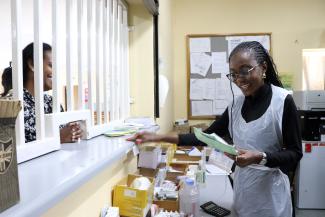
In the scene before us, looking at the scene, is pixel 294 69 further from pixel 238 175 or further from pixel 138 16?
pixel 238 175

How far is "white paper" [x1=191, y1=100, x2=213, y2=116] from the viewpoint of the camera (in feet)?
12.9

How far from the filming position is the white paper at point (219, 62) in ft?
12.7

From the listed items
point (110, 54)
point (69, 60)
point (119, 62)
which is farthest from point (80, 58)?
point (119, 62)

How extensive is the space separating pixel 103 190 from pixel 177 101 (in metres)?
2.92

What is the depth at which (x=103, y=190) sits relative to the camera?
115cm

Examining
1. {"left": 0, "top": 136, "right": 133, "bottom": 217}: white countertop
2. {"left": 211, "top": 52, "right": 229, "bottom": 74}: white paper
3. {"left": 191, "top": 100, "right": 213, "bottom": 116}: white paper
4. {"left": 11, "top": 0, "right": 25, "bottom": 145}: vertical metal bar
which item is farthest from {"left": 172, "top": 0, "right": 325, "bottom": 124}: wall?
{"left": 11, "top": 0, "right": 25, "bottom": 145}: vertical metal bar

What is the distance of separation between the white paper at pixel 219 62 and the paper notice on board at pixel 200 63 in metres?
0.07

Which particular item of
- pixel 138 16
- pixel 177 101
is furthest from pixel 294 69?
pixel 138 16

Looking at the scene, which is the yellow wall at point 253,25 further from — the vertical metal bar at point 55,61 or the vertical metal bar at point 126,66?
the vertical metal bar at point 55,61

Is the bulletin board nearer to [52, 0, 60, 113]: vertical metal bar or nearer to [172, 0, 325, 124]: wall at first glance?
[172, 0, 325, 124]: wall

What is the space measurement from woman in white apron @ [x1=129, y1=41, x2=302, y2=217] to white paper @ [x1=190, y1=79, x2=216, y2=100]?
2525 millimetres

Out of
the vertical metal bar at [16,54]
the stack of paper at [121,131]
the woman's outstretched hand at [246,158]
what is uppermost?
the vertical metal bar at [16,54]

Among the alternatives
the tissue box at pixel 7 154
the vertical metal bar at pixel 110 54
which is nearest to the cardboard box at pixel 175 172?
the vertical metal bar at pixel 110 54

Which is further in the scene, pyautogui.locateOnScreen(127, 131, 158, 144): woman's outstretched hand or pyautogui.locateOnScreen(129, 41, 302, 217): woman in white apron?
pyautogui.locateOnScreen(127, 131, 158, 144): woman's outstretched hand
